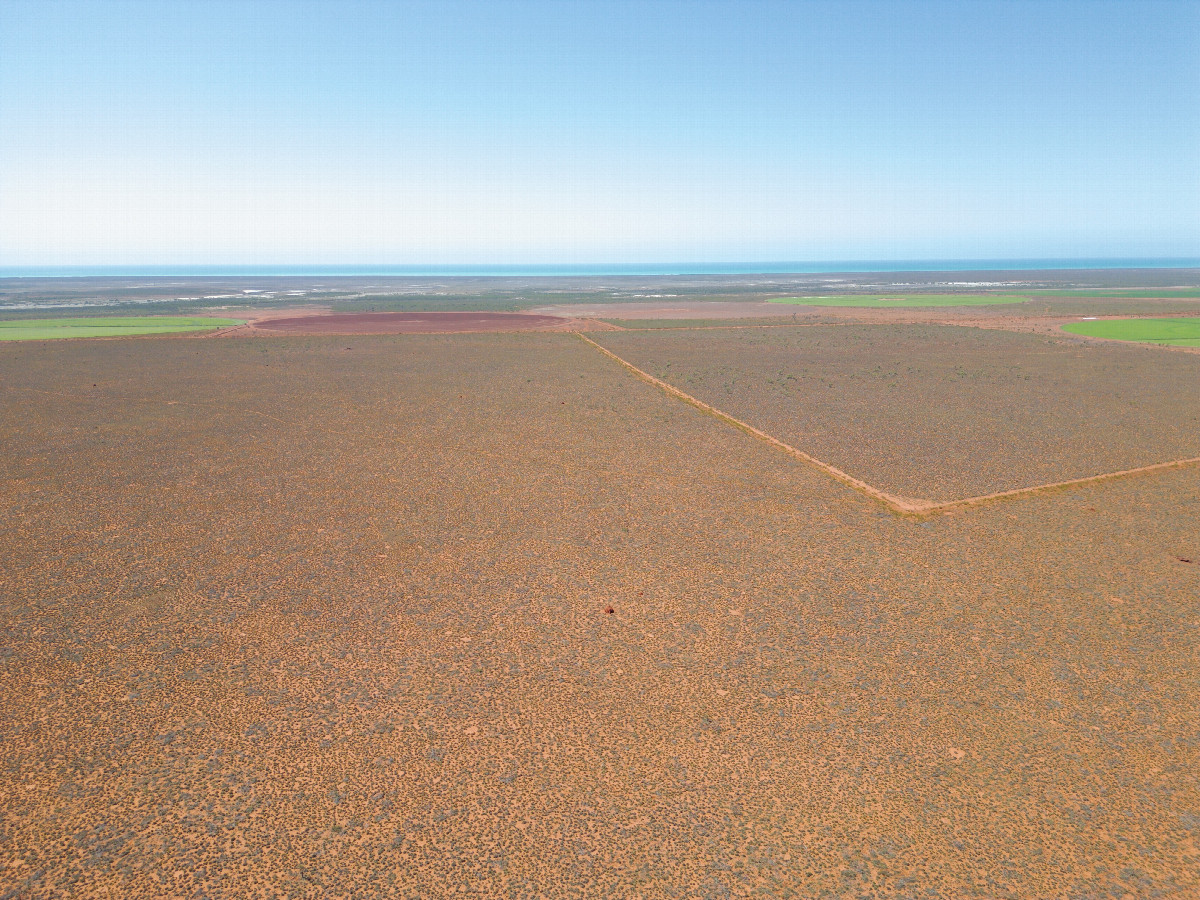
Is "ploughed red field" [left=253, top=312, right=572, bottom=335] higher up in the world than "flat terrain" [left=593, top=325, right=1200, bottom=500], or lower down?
higher up

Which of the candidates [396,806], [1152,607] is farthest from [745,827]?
[1152,607]

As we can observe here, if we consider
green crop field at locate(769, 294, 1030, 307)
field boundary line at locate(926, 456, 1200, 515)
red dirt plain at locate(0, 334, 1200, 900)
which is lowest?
red dirt plain at locate(0, 334, 1200, 900)

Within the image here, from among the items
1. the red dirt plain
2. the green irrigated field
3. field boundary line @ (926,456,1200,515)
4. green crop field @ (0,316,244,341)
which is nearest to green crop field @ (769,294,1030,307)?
the green irrigated field

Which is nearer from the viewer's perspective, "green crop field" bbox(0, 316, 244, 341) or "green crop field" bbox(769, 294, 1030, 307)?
"green crop field" bbox(0, 316, 244, 341)

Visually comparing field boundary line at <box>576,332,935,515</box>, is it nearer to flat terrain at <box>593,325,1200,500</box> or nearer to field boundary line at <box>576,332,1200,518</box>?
field boundary line at <box>576,332,1200,518</box>

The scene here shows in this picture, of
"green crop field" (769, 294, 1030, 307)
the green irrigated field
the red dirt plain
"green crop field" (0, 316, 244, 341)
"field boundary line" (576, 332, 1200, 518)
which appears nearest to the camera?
the red dirt plain

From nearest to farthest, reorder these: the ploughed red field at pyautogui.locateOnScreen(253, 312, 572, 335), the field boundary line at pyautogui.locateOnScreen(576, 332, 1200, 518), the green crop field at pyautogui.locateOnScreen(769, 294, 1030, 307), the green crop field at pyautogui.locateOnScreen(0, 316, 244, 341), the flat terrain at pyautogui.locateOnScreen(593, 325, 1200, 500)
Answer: the field boundary line at pyautogui.locateOnScreen(576, 332, 1200, 518) → the flat terrain at pyautogui.locateOnScreen(593, 325, 1200, 500) → the green crop field at pyautogui.locateOnScreen(0, 316, 244, 341) → the ploughed red field at pyautogui.locateOnScreen(253, 312, 572, 335) → the green crop field at pyautogui.locateOnScreen(769, 294, 1030, 307)

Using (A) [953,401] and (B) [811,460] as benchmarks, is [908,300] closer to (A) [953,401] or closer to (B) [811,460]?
(A) [953,401]

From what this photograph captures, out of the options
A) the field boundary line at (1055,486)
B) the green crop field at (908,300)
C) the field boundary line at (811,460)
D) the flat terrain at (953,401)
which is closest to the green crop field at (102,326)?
the flat terrain at (953,401)

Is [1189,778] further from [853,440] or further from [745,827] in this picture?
[853,440]
